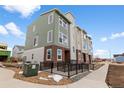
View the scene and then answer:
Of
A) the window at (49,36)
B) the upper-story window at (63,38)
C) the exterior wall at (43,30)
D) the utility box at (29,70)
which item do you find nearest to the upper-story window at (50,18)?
the exterior wall at (43,30)

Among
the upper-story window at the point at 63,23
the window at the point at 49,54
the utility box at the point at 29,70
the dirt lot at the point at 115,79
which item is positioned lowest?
the dirt lot at the point at 115,79

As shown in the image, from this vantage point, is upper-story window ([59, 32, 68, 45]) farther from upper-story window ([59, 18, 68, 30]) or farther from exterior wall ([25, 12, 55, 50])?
exterior wall ([25, 12, 55, 50])

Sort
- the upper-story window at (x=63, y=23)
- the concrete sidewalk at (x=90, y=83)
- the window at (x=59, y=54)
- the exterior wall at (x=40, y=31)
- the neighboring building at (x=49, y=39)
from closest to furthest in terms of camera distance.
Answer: the concrete sidewalk at (x=90, y=83) → the neighboring building at (x=49, y=39) → the window at (x=59, y=54) → the exterior wall at (x=40, y=31) → the upper-story window at (x=63, y=23)

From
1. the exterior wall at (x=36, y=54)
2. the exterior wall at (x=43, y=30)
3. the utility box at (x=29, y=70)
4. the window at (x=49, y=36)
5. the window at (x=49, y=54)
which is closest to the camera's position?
the utility box at (x=29, y=70)

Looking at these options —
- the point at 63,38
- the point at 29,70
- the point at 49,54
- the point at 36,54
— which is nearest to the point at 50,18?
→ the point at 63,38

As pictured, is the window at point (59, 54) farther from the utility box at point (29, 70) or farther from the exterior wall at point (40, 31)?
the utility box at point (29, 70)

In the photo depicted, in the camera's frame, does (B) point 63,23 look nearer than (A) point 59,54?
No

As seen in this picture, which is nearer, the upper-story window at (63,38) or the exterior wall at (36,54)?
the exterior wall at (36,54)

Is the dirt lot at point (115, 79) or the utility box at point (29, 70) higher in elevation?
the utility box at point (29, 70)

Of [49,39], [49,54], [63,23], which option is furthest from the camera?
[63,23]

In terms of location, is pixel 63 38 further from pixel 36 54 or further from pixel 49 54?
pixel 36 54

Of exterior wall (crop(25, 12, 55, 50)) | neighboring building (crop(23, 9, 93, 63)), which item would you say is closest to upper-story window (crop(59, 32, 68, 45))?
neighboring building (crop(23, 9, 93, 63))
